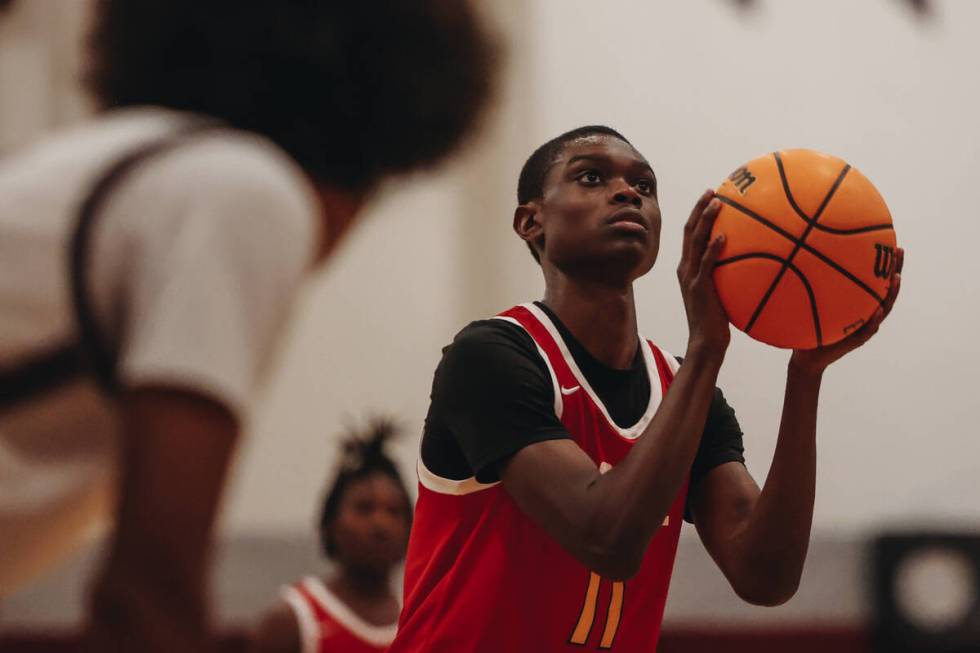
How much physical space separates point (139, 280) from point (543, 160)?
1.32m

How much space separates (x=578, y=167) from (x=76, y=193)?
121 cm

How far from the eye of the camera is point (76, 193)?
1.22 m

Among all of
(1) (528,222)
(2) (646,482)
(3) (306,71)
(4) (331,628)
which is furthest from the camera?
(4) (331,628)

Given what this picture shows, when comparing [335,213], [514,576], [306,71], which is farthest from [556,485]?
[306,71]

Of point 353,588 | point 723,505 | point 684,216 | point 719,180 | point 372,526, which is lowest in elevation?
point 353,588

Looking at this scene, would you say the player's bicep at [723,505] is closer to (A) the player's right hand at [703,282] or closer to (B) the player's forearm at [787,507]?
(B) the player's forearm at [787,507]

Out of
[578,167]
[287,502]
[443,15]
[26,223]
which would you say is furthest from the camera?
[287,502]

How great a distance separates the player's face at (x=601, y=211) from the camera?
7.16 ft

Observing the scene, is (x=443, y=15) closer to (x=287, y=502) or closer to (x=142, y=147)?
(x=142, y=147)

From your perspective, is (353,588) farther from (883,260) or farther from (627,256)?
(883,260)

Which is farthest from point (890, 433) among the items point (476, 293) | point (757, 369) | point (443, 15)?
point (443, 15)

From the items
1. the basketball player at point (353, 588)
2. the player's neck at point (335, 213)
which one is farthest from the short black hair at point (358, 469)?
the player's neck at point (335, 213)

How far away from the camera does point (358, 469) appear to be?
14.0ft

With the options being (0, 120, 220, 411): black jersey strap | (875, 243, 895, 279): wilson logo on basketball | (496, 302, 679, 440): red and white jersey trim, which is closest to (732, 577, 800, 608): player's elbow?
(496, 302, 679, 440): red and white jersey trim
